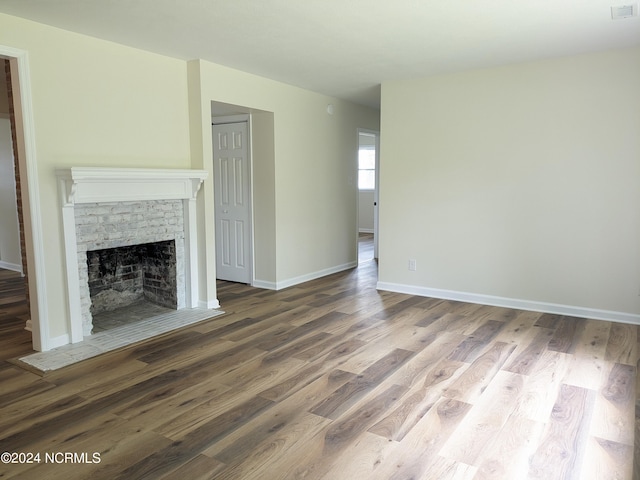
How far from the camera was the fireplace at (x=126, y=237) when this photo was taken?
359 cm

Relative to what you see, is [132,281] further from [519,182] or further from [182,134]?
[519,182]

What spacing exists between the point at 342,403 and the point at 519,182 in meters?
2.98

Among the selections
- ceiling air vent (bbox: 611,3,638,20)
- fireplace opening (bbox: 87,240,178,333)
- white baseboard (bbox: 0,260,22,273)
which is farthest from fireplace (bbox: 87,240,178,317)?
ceiling air vent (bbox: 611,3,638,20)

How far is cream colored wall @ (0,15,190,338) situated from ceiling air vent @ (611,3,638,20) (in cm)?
350

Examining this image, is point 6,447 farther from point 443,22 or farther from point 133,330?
point 443,22

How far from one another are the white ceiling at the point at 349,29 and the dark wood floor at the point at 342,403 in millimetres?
2379

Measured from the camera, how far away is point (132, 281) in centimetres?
479

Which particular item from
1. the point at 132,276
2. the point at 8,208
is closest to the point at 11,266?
the point at 8,208

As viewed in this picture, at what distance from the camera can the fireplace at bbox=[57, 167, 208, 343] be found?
3.59m

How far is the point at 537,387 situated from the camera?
288 cm

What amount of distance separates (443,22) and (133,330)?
344 cm

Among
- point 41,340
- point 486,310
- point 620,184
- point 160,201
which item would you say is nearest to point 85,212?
point 160,201

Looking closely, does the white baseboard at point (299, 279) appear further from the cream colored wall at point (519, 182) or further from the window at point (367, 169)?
the window at point (367, 169)

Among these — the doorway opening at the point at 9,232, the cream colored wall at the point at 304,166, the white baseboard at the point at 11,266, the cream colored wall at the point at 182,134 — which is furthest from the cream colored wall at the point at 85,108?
the white baseboard at the point at 11,266
